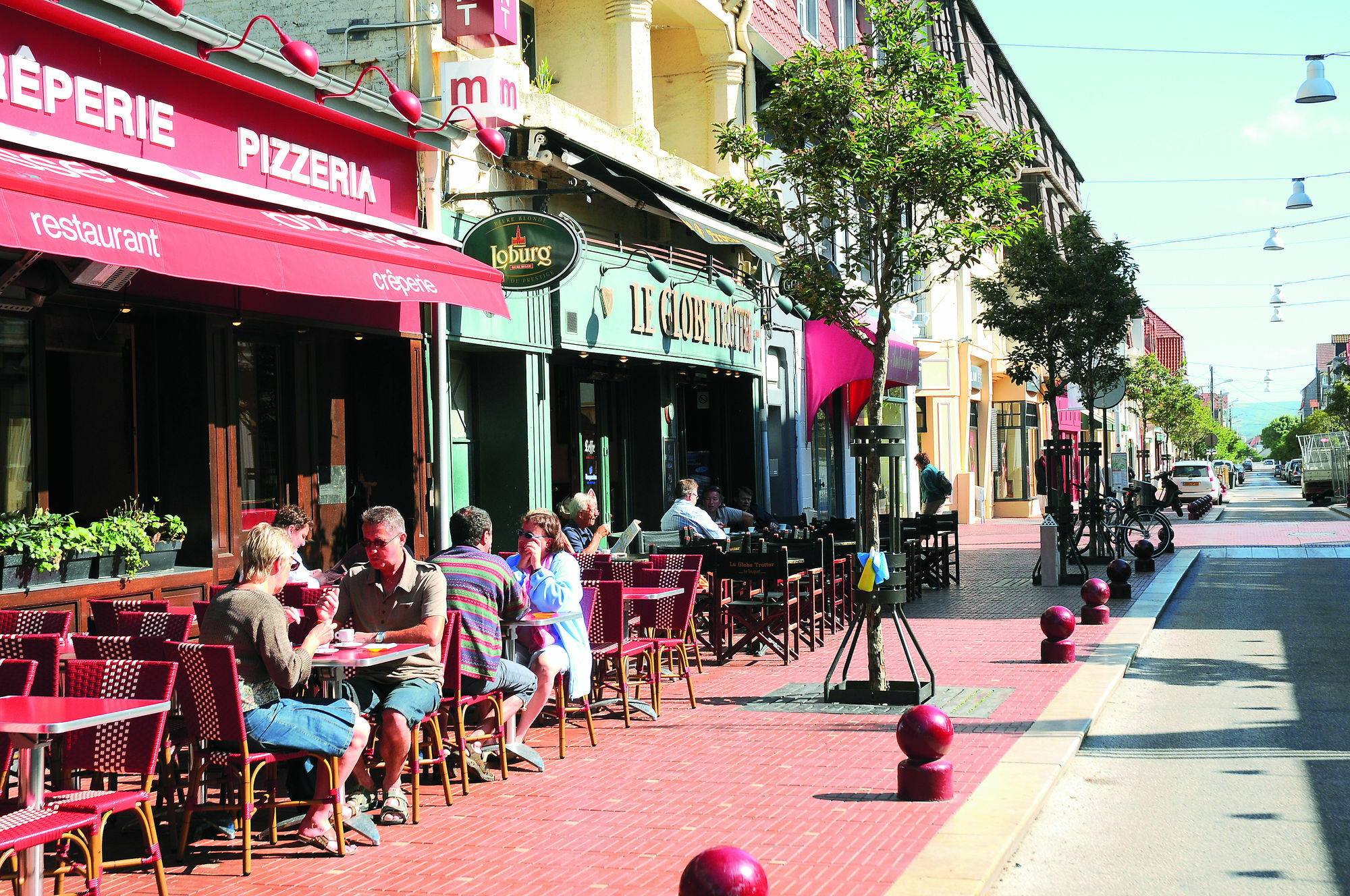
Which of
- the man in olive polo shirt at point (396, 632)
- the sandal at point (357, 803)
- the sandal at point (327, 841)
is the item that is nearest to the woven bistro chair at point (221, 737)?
the sandal at point (327, 841)

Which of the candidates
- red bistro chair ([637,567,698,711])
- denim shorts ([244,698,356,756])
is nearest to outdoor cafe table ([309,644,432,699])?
denim shorts ([244,698,356,756])

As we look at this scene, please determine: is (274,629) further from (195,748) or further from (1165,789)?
(1165,789)

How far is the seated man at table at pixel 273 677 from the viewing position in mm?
5820

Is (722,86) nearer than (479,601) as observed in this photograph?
No

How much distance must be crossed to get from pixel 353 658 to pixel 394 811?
808mm

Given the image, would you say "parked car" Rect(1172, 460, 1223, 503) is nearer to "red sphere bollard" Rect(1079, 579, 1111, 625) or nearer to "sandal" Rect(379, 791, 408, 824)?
"red sphere bollard" Rect(1079, 579, 1111, 625)

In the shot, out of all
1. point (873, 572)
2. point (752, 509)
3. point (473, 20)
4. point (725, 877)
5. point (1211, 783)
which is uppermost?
point (473, 20)

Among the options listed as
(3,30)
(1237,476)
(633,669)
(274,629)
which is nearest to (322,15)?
(3,30)

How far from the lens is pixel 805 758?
7617 mm

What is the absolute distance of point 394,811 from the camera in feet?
20.9

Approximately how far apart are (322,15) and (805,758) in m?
9.85

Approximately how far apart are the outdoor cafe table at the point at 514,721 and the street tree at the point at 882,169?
236cm

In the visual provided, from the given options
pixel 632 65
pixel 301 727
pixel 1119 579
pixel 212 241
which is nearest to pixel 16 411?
pixel 212 241

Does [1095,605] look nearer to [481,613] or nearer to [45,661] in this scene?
[481,613]
